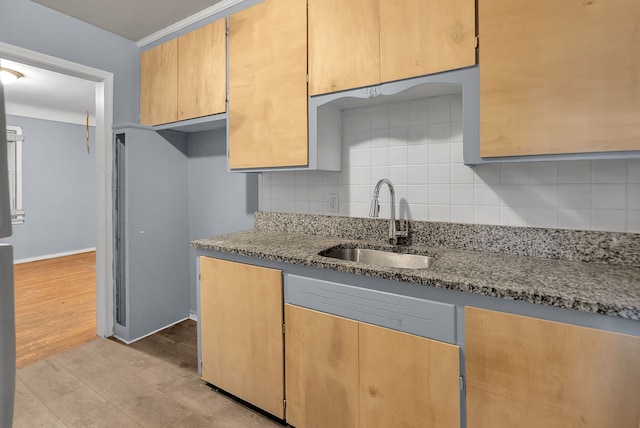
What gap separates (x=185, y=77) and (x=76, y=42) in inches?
33.9

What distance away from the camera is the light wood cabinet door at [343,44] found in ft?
5.10

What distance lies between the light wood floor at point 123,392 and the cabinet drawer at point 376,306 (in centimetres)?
73

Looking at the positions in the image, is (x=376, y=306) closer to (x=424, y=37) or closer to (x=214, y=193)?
(x=424, y=37)

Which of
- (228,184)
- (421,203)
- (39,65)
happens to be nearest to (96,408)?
(228,184)

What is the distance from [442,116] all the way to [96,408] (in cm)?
242

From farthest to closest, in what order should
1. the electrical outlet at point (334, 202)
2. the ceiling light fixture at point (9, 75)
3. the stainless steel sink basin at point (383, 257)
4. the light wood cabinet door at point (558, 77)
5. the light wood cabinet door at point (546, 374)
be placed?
the ceiling light fixture at point (9, 75), the electrical outlet at point (334, 202), the stainless steel sink basin at point (383, 257), the light wood cabinet door at point (558, 77), the light wood cabinet door at point (546, 374)

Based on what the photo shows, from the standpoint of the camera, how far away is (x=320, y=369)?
1.46 meters

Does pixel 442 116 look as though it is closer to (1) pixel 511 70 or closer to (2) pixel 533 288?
(1) pixel 511 70

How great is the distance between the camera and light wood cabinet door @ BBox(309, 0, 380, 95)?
5.10 feet

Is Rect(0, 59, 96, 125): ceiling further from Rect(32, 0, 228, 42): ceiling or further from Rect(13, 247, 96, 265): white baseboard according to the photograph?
Rect(13, 247, 96, 265): white baseboard

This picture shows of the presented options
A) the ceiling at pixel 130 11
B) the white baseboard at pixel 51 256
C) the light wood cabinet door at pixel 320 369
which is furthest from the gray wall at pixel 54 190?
the light wood cabinet door at pixel 320 369

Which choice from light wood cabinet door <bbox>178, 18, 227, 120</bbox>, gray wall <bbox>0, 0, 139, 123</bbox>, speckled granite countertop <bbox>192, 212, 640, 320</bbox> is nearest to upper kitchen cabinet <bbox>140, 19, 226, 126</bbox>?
light wood cabinet door <bbox>178, 18, 227, 120</bbox>

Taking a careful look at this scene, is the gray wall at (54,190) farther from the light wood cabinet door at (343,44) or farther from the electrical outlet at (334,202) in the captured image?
the light wood cabinet door at (343,44)

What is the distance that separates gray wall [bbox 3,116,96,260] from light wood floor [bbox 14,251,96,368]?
0.50 metres
